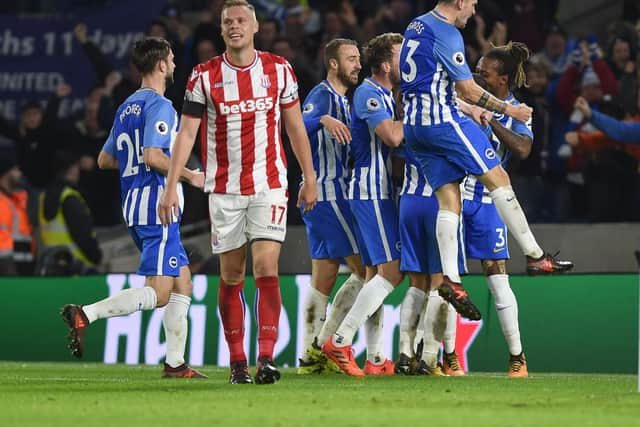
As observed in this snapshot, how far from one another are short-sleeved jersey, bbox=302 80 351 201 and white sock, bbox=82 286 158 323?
69.3 inches

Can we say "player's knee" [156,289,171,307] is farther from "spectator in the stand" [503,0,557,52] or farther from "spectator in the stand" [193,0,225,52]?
"spectator in the stand" [503,0,557,52]

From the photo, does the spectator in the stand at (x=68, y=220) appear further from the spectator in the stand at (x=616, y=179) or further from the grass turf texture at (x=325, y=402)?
the grass turf texture at (x=325, y=402)

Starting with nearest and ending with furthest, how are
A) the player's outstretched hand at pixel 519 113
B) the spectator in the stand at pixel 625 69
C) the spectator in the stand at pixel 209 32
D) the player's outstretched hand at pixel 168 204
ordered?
the player's outstretched hand at pixel 168 204 → the player's outstretched hand at pixel 519 113 → the spectator in the stand at pixel 625 69 → the spectator in the stand at pixel 209 32

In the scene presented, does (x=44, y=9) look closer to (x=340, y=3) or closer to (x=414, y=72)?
(x=340, y=3)

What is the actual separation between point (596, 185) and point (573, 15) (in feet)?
12.0

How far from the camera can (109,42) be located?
17.6 m

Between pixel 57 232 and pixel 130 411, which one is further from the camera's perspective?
pixel 57 232

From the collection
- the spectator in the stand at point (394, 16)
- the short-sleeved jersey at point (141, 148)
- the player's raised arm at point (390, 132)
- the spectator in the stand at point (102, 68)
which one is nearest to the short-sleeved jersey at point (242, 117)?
the short-sleeved jersey at point (141, 148)

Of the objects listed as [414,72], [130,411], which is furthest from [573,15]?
[130,411]

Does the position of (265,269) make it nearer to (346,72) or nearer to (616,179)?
(346,72)

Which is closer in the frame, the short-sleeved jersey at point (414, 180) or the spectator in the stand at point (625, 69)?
the short-sleeved jersey at point (414, 180)

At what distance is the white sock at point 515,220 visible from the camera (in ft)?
27.7

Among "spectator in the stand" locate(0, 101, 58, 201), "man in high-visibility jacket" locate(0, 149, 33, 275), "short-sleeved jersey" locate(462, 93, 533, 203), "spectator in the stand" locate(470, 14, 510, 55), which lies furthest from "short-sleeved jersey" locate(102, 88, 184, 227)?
"spectator in the stand" locate(0, 101, 58, 201)

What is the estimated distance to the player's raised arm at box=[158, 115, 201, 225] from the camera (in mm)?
7809
